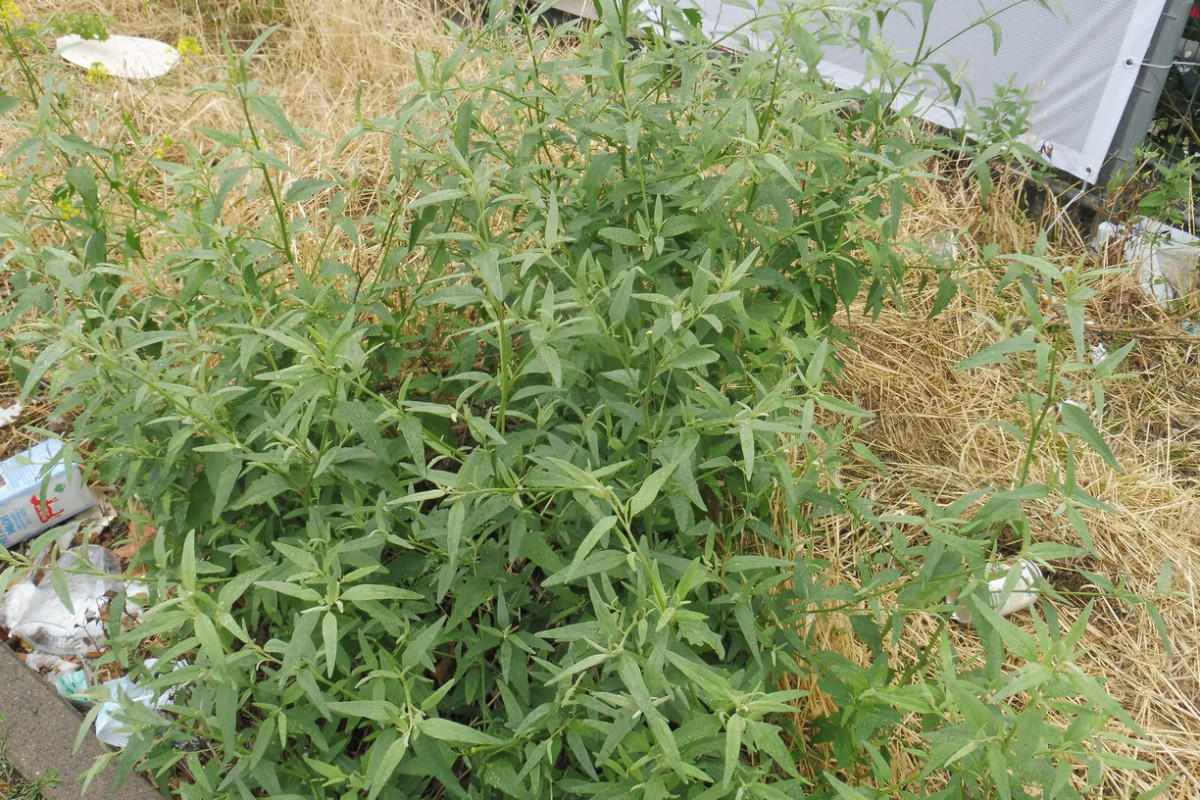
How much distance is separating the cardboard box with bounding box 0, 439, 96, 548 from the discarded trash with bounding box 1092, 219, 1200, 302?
373 centimetres

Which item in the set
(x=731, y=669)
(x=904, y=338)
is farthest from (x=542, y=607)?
(x=904, y=338)

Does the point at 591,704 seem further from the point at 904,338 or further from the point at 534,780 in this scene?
the point at 904,338

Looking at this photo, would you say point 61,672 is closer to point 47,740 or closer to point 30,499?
point 47,740

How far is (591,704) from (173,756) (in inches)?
37.2

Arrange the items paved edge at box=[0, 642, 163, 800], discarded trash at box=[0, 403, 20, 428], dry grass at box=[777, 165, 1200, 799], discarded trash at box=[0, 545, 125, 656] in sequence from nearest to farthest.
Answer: paved edge at box=[0, 642, 163, 800]
dry grass at box=[777, 165, 1200, 799]
discarded trash at box=[0, 545, 125, 656]
discarded trash at box=[0, 403, 20, 428]

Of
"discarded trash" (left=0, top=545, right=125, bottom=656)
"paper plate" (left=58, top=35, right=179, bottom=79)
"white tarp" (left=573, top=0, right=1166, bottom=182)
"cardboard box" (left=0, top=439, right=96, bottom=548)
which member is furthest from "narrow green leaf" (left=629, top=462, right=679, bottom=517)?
"paper plate" (left=58, top=35, right=179, bottom=79)

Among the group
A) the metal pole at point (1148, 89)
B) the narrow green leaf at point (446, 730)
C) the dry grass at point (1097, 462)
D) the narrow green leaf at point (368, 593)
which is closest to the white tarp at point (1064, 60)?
the metal pole at point (1148, 89)

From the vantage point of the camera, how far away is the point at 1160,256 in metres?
3.98

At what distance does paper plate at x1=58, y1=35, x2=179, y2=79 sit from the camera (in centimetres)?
474

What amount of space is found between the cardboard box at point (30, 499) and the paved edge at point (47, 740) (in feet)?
1.33

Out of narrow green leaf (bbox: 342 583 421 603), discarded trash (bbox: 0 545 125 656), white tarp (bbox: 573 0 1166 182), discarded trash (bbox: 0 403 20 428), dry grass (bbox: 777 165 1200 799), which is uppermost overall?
white tarp (bbox: 573 0 1166 182)

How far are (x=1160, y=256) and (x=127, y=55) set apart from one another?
4.67 metres

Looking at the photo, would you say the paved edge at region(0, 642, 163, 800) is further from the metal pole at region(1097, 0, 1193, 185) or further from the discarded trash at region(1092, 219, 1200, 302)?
the metal pole at region(1097, 0, 1193, 185)

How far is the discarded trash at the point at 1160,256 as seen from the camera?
12.8 feet
